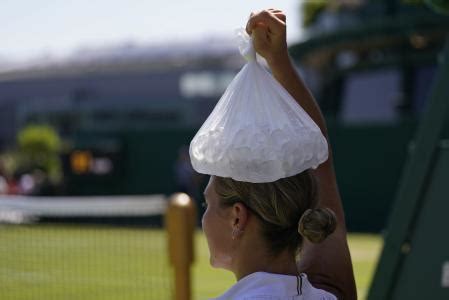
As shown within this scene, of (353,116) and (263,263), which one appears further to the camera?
(353,116)

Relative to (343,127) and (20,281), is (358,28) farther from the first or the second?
(20,281)

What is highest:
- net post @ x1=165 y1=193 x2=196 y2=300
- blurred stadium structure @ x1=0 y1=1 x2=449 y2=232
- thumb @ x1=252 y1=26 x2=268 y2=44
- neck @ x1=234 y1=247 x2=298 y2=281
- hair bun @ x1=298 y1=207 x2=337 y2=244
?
thumb @ x1=252 y1=26 x2=268 y2=44

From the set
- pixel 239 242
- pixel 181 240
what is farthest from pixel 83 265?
pixel 239 242

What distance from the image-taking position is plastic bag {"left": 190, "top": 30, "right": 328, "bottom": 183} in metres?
1.99

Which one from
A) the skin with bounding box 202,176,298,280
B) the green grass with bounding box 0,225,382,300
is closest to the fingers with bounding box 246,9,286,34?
the skin with bounding box 202,176,298,280

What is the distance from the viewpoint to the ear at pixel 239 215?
205 cm

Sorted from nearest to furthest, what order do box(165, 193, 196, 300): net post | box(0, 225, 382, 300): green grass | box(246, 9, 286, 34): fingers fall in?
box(246, 9, 286, 34): fingers → box(165, 193, 196, 300): net post → box(0, 225, 382, 300): green grass

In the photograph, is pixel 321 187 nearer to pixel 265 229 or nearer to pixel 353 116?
pixel 265 229

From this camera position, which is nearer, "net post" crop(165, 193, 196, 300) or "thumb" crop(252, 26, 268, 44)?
"thumb" crop(252, 26, 268, 44)

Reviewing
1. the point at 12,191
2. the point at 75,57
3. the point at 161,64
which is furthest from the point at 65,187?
the point at 75,57

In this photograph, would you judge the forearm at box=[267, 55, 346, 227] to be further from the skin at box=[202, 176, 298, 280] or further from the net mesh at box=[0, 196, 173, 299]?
the net mesh at box=[0, 196, 173, 299]

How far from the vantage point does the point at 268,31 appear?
2.30 m

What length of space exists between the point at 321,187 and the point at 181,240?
4.06 metres

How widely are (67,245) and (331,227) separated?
9.30 metres
